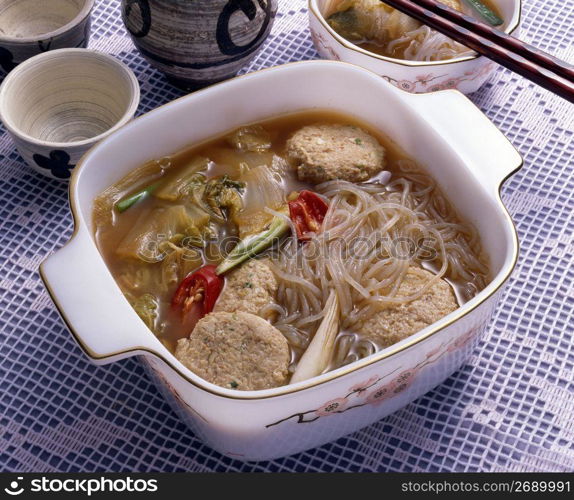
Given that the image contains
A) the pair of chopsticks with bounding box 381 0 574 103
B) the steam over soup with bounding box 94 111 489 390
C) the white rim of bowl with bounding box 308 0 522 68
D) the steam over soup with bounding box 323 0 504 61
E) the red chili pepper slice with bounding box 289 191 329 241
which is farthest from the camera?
the steam over soup with bounding box 323 0 504 61

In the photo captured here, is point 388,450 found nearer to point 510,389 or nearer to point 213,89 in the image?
point 510,389

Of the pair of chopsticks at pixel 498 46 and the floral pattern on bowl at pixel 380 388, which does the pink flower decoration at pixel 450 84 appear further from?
the floral pattern on bowl at pixel 380 388

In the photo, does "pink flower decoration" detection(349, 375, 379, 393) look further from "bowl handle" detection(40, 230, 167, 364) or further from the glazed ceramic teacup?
the glazed ceramic teacup

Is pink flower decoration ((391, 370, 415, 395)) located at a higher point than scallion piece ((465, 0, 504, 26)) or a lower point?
lower

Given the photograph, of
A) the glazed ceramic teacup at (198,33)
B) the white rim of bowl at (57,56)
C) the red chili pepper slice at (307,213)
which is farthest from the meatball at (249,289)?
the glazed ceramic teacup at (198,33)

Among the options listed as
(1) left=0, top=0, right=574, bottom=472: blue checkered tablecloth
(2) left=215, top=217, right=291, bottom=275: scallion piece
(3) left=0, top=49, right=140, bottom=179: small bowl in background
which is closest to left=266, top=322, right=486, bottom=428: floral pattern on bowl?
(1) left=0, top=0, right=574, bottom=472: blue checkered tablecloth

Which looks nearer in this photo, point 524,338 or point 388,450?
point 388,450

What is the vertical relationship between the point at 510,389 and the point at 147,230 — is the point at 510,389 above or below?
below

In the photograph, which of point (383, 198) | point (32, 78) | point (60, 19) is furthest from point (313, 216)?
point (60, 19)
